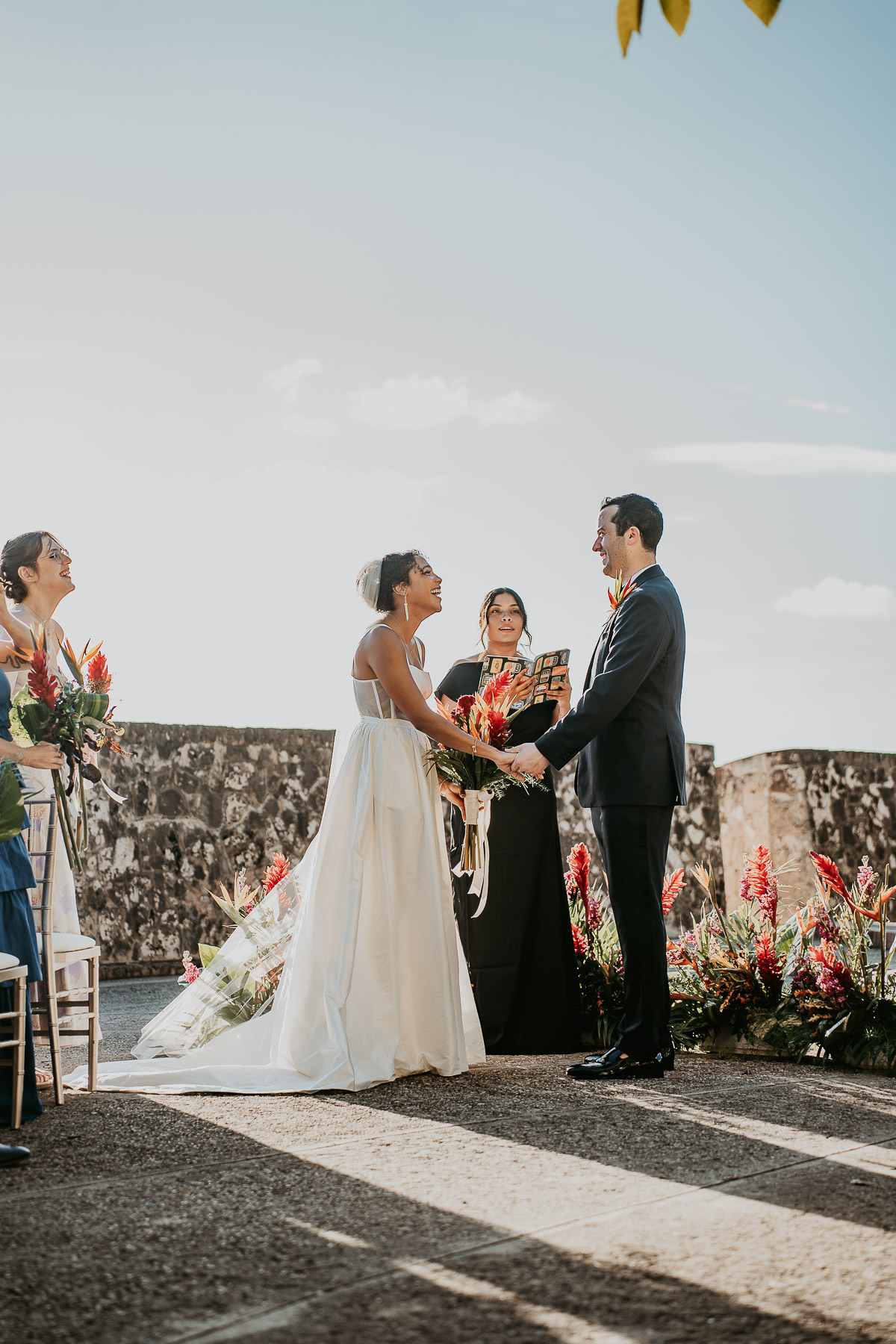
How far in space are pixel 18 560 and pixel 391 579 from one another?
1456mm

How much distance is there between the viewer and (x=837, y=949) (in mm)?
4039

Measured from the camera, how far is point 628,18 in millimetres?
1269

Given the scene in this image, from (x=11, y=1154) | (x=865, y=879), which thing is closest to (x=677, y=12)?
(x=11, y=1154)

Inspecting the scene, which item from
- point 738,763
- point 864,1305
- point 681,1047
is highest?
point 738,763

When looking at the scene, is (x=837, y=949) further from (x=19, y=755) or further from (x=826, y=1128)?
(x=19, y=755)

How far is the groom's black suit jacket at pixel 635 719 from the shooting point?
153 inches

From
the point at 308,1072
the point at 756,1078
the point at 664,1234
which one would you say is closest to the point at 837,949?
the point at 756,1078

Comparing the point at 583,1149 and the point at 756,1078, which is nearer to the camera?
the point at 583,1149

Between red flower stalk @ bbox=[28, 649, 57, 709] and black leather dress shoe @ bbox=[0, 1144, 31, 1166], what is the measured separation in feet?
4.49

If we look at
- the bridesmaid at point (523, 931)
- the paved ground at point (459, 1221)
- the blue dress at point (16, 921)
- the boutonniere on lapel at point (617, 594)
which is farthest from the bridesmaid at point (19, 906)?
the boutonniere on lapel at point (617, 594)

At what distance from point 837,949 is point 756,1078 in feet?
1.98

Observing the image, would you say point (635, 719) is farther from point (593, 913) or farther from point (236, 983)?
point (236, 983)

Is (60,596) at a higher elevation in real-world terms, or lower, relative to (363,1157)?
higher

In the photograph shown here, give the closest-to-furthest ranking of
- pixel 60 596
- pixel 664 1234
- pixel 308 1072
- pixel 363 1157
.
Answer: pixel 664 1234
pixel 363 1157
pixel 308 1072
pixel 60 596
